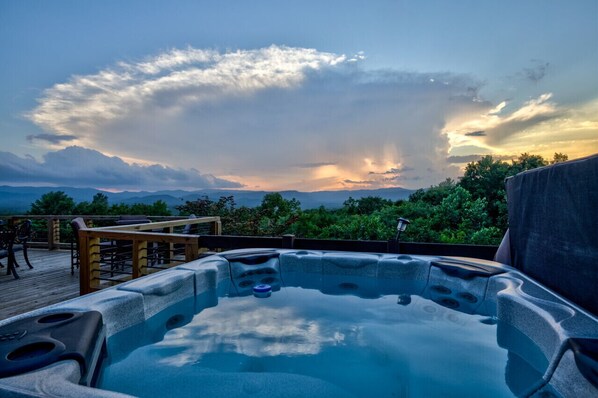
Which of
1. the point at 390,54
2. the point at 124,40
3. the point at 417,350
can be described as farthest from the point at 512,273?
the point at 124,40

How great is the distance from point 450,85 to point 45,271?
7272mm

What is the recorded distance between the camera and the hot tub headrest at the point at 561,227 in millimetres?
1709

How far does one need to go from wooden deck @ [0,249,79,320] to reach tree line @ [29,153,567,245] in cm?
307

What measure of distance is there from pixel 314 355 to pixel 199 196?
720 centimetres

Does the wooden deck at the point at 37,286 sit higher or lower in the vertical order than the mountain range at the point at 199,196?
lower

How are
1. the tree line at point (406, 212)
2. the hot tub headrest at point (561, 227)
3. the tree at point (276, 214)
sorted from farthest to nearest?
the tree at point (276, 214), the tree line at point (406, 212), the hot tub headrest at point (561, 227)

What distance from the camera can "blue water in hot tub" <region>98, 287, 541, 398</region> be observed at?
1.60 metres

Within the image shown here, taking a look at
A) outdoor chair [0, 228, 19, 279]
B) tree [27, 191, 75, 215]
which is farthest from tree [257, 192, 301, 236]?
tree [27, 191, 75, 215]

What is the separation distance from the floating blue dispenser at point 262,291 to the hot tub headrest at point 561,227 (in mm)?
2171

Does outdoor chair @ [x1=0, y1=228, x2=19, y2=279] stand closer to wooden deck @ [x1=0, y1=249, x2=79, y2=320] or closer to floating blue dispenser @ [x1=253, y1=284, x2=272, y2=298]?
wooden deck @ [x1=0, y1=249, x2=79, y2=320]

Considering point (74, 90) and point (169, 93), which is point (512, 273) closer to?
point (169, 93)

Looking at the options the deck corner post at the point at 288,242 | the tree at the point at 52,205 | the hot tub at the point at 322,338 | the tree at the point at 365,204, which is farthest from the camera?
the tree at the point at 52,205

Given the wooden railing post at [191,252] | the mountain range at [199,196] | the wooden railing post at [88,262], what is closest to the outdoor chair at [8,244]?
the wooden railing post at [88,262]

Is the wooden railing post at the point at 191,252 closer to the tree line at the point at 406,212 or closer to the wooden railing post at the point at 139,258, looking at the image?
the wooden railing post at the point at 139,258
